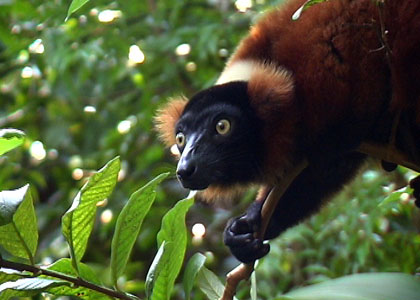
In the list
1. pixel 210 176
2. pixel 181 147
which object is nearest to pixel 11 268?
pixel 210 176

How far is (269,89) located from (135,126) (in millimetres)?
2015

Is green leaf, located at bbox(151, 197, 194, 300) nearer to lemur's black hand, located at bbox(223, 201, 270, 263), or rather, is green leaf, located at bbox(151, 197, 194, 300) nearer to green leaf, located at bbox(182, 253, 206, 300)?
green leaf, located at bbox(182, 253, 206, 300)

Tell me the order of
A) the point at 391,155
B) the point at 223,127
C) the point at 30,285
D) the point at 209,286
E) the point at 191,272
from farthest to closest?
1. the point at 223,127
2. the point at 391,155
3. the point at 209,286
4. the point at 191,272
5. the point at 30,285

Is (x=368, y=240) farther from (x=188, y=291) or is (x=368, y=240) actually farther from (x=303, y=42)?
(x=188, y=291)

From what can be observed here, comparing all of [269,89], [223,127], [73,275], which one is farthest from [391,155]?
[73,275]

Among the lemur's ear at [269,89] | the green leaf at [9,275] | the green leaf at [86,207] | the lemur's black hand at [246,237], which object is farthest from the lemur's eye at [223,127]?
the green leaf at [9,275]

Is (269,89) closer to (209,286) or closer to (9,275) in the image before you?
(209,286)

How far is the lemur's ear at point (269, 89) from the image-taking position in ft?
7.11

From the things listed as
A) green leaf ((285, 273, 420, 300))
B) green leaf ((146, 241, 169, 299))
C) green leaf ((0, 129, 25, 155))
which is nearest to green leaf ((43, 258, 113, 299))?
green leaf ((146, 241, 169, 299))

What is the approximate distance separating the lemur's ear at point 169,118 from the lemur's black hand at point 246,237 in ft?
1.34

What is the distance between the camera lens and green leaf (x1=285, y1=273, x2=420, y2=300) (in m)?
1.27

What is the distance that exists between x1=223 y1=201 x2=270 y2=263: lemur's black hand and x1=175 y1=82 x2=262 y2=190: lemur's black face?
0.39 ft

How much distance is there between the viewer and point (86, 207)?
1.40 metres

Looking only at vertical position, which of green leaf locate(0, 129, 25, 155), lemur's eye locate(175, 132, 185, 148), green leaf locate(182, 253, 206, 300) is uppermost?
green leaf locate(0, 129, 25, 155)
